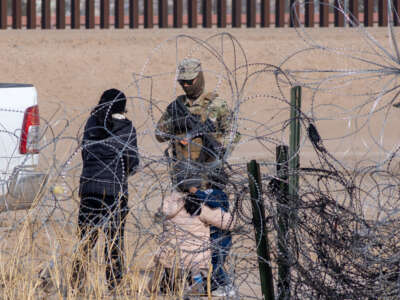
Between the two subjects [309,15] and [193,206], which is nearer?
[193,206]

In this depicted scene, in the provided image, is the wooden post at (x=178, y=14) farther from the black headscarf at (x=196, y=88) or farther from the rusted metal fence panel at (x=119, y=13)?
the black headscarf at (x=196, y=88)

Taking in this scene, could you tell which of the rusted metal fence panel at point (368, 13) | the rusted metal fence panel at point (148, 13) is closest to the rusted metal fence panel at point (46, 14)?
the rusted metal fence panel at point (148, 13)

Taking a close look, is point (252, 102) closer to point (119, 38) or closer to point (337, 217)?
point (119, 38)

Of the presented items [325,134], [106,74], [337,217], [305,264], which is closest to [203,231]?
[305,264]

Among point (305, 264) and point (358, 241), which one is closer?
point (358, 241)

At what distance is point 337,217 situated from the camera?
149 inches

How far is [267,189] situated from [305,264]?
0.45 m

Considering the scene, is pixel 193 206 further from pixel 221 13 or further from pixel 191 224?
pixel 221 13

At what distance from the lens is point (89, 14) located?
15.4m

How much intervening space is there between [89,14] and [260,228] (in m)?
12.1

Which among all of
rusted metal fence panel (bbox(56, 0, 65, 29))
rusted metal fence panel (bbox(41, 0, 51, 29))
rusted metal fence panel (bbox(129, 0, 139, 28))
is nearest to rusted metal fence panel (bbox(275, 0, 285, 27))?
rusted metal fence panel (bbox(129, 0, 139, 28))

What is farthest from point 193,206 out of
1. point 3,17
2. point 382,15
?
point 382,15

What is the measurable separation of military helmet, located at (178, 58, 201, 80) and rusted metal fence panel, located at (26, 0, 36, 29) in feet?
35.8

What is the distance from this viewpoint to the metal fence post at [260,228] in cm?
379
